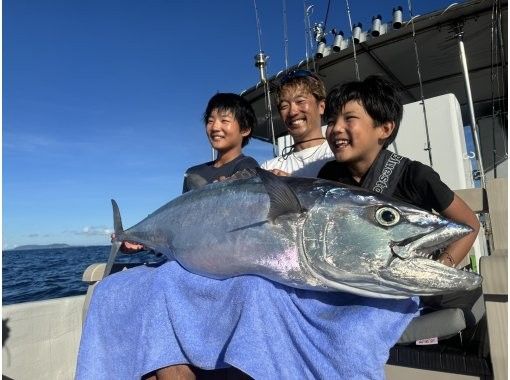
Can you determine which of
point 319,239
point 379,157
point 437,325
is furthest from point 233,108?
point 437,325

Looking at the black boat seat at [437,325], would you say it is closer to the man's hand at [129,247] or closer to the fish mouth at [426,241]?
the fish mouth at [426,241]

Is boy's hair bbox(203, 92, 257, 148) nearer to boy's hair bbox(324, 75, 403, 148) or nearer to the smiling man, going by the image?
the smiling man

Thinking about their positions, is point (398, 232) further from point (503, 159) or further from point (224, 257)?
point (503, 159)

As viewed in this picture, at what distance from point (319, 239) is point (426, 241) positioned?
1.26 ft

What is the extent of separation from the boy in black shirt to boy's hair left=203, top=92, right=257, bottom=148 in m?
0.90

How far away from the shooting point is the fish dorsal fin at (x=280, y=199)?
1536 millimetres

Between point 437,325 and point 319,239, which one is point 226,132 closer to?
point 319,239

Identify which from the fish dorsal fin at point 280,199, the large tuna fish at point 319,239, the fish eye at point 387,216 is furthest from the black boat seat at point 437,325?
A: the fish dorsal fin at point 280,199

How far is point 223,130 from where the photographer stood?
115 inches

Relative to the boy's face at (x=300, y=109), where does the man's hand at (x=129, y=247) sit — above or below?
below

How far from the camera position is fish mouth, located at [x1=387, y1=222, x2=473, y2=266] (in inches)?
52.1

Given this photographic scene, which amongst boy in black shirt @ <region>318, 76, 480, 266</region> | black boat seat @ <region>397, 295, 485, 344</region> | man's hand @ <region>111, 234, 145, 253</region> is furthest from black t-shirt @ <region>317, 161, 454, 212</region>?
man's hand @ <region>111, 234, 145, 253</region>

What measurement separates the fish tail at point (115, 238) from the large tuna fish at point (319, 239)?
80 cm

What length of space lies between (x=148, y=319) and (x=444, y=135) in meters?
3.82
